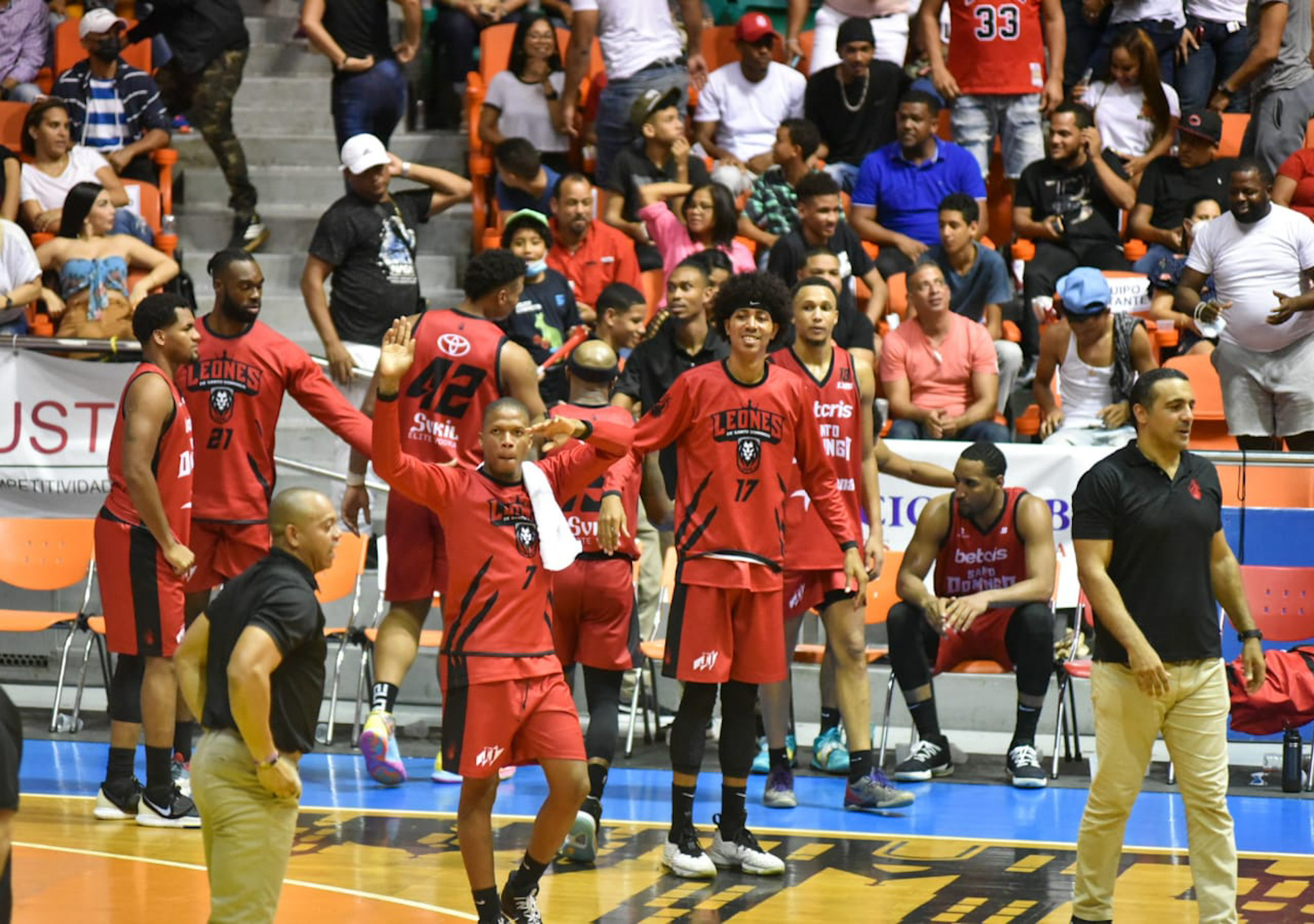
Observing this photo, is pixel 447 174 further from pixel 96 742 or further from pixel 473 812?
pixel 473 812

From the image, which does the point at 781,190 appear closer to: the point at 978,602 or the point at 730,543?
the point at 978,602

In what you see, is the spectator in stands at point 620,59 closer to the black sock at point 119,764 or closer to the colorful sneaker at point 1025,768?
the colorful sneaker at point 1025,768

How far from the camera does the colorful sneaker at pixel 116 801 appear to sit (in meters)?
8.20

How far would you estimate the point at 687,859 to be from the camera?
24.0 ft

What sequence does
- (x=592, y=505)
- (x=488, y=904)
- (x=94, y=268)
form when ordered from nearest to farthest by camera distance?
1. (x=488, y=904)
2. (x=592, y=505)
3. (x=94, y=268)

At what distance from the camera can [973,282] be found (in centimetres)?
1162

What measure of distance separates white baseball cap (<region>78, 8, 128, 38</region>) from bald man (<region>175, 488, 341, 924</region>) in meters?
8.46

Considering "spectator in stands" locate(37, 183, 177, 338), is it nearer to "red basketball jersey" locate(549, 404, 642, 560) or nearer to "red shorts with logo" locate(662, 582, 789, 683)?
"red basketball jersey" locate(549, 404, 642, 560)

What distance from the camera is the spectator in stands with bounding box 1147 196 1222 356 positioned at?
11641mm

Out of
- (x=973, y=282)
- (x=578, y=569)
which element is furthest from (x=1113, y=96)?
(x=578, y=569)

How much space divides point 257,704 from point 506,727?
1237 millimetres

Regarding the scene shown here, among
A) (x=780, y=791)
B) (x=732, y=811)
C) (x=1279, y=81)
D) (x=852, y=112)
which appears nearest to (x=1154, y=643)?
(x=732, y=811)

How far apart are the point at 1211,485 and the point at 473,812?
2.76 m

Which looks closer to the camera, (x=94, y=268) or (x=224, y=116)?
(x=94, y=268)
